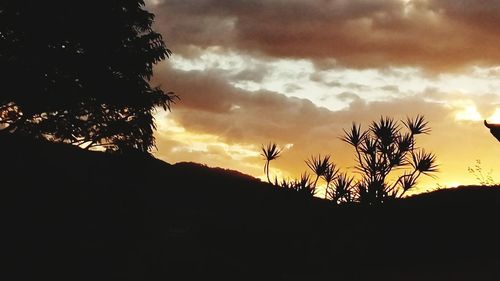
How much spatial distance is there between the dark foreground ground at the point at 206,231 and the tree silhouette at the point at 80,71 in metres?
6.74

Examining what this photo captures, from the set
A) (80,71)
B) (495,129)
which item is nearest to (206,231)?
(495,129)

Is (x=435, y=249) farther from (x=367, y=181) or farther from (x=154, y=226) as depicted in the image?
(x=154, y=226)

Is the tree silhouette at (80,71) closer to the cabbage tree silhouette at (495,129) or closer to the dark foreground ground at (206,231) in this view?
the dark foreground ground at (206,231)

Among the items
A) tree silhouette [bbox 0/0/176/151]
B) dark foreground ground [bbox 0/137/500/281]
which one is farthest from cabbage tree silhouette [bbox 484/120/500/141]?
tree silhouette [bbox 0/0/176/151]

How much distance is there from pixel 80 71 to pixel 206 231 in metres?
14.2

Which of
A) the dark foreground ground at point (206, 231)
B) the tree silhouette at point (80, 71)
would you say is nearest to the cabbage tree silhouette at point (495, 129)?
the dark foreground ground at point (206, 231)

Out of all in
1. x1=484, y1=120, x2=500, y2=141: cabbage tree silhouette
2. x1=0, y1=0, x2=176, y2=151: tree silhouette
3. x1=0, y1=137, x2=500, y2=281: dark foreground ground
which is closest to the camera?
x1=0, y1=137, x2=500, y2=281: dark foreground ground

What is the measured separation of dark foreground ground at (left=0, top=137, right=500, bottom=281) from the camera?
10.9m

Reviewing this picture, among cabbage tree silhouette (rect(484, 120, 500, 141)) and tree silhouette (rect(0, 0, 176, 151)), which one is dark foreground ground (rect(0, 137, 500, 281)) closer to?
cabbage tree silhouette (rect(484, 120, 500, 141))

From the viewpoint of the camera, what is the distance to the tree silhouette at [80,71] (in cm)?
2362

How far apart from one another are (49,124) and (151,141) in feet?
15.7

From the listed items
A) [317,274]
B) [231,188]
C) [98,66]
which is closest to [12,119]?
[98,66]

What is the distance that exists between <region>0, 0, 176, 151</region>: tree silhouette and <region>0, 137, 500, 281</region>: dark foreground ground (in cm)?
674

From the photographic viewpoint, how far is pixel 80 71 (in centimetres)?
2477
